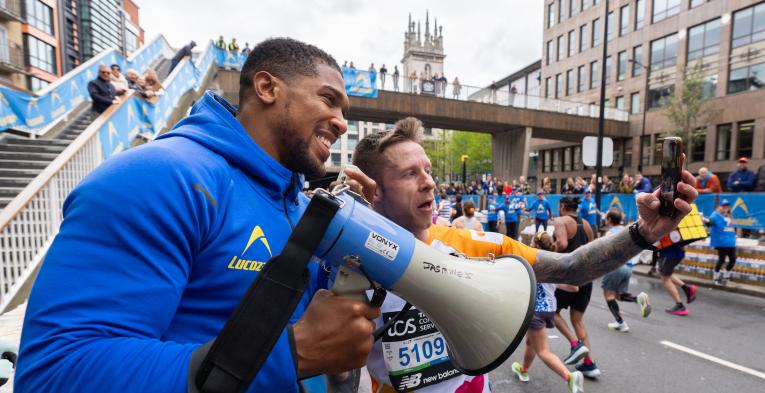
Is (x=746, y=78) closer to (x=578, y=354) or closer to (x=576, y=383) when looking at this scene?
(x=578, y=354)

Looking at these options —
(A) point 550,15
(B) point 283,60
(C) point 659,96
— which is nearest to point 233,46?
(B) point 283,60

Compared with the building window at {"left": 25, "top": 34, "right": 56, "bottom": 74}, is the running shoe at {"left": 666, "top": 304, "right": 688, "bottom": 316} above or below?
below

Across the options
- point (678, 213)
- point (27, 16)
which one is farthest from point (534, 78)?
point (678, 213)

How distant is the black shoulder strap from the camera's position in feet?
2.43

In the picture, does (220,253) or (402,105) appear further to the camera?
(402,105)

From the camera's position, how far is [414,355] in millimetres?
1704

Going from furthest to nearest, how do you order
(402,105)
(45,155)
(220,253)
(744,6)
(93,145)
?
(744,6)
(402,105)
(45,155)
(93,145)
(220,253)

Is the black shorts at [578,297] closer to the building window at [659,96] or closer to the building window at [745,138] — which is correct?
the building window at [745,138]

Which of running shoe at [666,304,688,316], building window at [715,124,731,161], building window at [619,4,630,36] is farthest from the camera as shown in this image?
building window at [619,4,630,36]

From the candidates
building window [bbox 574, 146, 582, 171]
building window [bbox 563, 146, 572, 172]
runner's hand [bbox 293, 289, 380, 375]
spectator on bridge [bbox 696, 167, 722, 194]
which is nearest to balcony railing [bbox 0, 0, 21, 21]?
runner's hand [bbox 293, 289, 380, 375]

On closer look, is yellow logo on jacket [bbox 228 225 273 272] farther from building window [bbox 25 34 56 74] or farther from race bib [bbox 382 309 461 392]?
building window [bbox 25 34 56 74]

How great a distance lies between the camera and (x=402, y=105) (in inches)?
939

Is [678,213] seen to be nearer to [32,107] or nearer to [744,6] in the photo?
[32,107]

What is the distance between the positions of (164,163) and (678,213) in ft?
6.71
